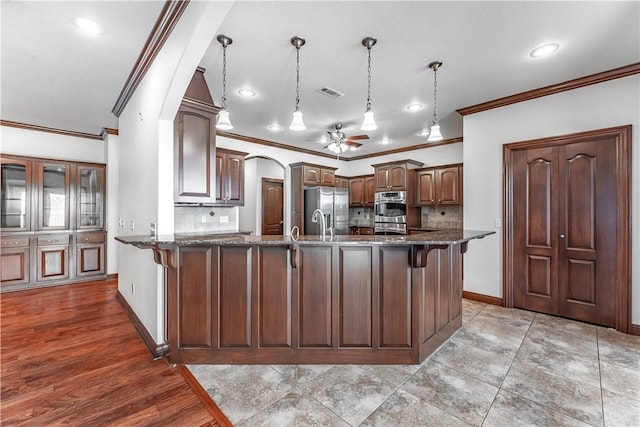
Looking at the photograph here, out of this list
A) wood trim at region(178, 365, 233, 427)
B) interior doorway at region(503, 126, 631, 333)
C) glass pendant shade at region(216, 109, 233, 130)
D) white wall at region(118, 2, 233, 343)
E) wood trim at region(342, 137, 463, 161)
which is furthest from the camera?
wood trim at region(342, 137, 463, 161)

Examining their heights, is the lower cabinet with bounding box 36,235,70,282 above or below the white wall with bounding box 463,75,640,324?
below

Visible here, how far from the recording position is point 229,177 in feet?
14.7

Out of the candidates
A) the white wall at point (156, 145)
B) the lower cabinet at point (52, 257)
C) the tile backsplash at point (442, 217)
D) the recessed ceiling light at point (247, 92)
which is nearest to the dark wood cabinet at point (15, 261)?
the lower cabinet at point (52, 257)

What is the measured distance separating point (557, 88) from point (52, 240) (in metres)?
7.55

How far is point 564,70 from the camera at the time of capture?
303cm

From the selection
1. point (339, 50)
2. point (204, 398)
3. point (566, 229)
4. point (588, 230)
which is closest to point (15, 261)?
point (204, 398)

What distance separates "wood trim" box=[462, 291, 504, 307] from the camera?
3852 mm

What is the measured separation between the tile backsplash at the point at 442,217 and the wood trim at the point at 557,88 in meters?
2.21

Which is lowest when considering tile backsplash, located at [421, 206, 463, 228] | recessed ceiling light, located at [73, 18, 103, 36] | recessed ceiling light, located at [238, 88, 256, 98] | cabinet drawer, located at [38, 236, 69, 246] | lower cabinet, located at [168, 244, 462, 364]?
lower cabinet, located at [168, 244, 462, 364]

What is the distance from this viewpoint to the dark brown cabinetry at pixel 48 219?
456cm

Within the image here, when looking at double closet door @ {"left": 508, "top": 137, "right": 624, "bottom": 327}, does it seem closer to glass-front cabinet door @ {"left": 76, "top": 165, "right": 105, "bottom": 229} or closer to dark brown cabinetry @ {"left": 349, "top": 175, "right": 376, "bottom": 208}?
dark brown cabinetry @ {"left": 349, "top": 175, "right": 376, "bottom": 208}

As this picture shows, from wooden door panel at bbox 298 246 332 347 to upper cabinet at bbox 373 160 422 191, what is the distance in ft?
13.2

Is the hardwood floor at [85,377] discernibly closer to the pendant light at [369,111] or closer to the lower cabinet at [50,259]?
the lower cabinet at [50,259]

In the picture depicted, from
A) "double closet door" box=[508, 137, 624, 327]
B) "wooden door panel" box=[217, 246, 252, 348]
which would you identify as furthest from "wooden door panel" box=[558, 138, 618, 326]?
"wooden door panel" box=[217, 246, 252, 348]
